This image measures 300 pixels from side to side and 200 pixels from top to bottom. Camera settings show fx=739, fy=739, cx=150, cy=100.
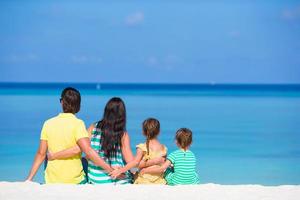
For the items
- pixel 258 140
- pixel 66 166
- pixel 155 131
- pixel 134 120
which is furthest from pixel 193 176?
pixel 134 120

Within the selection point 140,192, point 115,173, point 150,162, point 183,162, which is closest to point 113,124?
point 115,173

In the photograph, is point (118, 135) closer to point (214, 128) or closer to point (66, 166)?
point (66, 166)

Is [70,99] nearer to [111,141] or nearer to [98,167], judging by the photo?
[111,141]

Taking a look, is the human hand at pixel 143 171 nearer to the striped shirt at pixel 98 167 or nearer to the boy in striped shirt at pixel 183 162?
the boy in striped shirt at pixel 183 162

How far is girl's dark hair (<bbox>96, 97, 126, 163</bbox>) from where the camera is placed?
6.00 meters

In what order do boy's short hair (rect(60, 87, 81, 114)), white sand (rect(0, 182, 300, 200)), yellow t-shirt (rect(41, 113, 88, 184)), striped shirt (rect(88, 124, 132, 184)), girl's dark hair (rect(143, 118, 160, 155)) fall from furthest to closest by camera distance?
girl's dark hair (rect(143, 118, 160, 155)) < striped shirt (rect(88, 124, 132, 184)) < yellow t-shirt (rect(41, 113, 88, 184)) < boy's short hair (rect(60, 87, 81, 114)) < white sand (rect(0, 182, 300, 200))

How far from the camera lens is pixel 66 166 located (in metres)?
6.10

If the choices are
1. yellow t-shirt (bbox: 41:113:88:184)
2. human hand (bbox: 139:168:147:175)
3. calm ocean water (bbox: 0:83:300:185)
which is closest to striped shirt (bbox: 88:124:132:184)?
yellow t-shirt (bbox: 41:113:88:184)

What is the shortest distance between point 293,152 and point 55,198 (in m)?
9.16

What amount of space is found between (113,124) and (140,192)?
652 mm

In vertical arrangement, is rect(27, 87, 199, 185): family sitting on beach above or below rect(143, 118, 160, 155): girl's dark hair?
below

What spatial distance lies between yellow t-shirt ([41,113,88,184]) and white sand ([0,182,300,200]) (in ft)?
0.88

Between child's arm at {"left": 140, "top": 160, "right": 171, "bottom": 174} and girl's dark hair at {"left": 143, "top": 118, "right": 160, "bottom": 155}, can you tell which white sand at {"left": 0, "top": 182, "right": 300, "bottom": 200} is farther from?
girl's dark hair at {"left": 143, "top": 118, "right": 160, "bottom": 155}

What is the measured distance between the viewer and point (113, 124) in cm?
602
